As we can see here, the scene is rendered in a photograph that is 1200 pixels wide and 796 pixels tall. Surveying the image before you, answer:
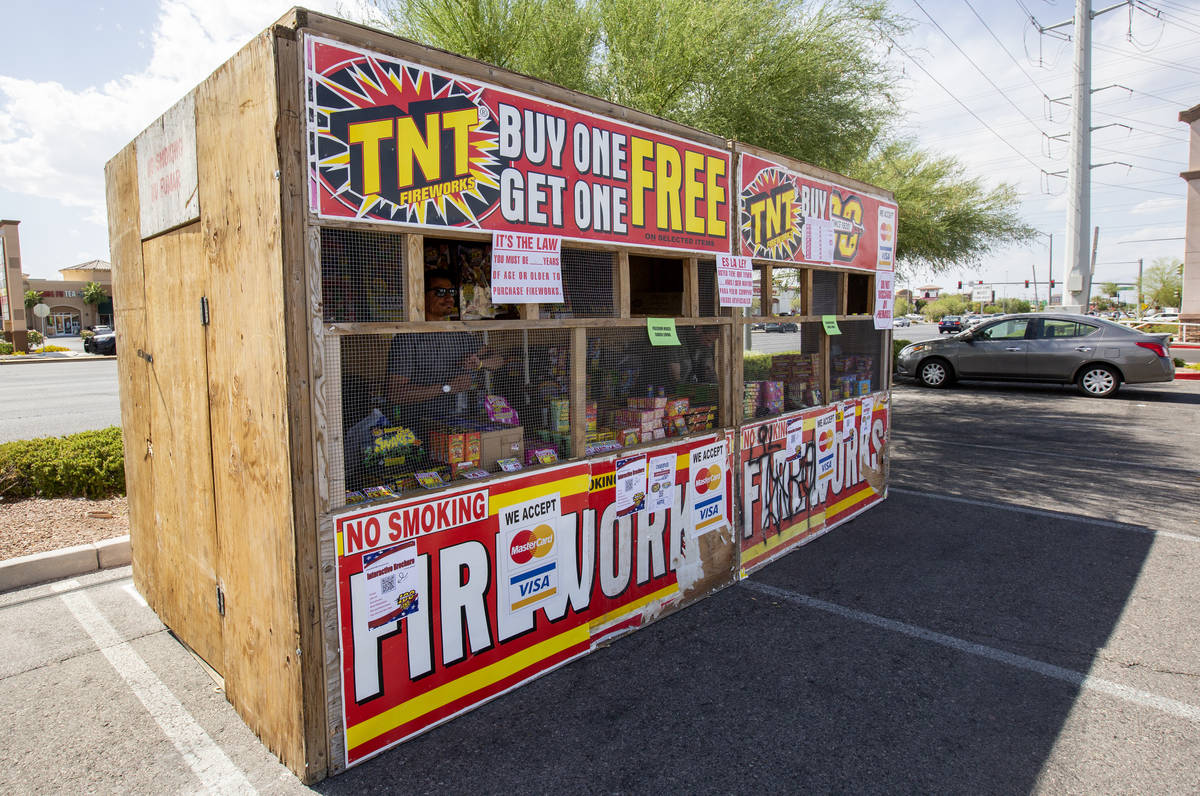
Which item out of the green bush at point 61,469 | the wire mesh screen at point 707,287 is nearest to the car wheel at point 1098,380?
the wire mesh screen at point 707,287

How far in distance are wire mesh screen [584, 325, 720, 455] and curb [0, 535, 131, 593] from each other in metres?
3.84

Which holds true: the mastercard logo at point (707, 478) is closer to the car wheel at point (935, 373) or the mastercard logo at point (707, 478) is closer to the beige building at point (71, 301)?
the car wheel at point (935, 373)

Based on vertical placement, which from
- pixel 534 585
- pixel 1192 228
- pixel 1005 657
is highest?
pixel 1192 228

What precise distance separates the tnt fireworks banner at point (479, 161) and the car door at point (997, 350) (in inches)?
504

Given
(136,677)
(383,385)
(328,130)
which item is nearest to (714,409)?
(383,385)

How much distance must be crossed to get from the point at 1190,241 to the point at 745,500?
85.6ft

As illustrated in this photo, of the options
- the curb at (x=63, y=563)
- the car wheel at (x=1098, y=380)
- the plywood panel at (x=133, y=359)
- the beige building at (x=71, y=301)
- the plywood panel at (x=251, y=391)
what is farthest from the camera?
the beige building at (x=71, y=301)

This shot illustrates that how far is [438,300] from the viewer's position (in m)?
3.37

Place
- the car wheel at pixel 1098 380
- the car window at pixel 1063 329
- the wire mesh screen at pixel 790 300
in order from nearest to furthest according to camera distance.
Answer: the wire mesh screen at pixel 790 300 < the car wheel at pixel 1098 380 < the car window at pixel 1063 329

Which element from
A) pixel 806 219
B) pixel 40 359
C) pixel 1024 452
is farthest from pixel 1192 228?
pixel 40 359

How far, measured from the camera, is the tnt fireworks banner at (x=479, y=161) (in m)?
2.60

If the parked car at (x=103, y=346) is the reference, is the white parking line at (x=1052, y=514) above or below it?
below

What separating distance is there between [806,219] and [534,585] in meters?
3.72

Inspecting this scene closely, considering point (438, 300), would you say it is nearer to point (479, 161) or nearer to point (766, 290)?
point (479, 161)
